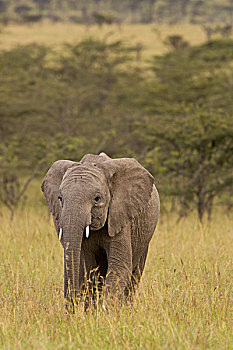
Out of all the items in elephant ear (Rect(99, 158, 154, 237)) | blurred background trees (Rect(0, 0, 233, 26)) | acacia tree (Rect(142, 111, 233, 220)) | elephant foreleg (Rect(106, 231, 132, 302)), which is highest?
blurred background trees (Rect(0, 0, 233, 26))

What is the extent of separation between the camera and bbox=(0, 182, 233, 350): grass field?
11.6ft

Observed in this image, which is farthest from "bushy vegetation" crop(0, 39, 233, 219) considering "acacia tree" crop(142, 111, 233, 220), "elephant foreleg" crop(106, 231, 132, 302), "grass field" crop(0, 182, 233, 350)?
"elephant foreleg" crop(106, 231, 132, 302)

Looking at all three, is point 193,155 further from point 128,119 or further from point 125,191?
point 125,191

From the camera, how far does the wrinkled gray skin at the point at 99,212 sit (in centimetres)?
379

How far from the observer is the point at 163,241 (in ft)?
24.8

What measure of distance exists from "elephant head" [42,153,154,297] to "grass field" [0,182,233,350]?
14.4 inches

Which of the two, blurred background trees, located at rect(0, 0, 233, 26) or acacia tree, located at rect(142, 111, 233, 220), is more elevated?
blurred background trees, located at rect(0, 0, 233, 26)

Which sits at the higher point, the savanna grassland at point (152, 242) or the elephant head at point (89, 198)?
the elephant head at point (89, 198)

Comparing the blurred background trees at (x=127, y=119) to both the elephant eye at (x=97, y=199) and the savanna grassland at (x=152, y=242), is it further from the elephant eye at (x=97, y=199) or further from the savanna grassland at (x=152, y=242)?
the elephant eye at (x=97, y=199)

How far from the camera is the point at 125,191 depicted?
4301 millimetres

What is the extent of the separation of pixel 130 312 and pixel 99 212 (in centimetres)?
89

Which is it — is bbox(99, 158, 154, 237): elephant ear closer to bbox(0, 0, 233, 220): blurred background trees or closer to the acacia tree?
bbox(0, 0, 233, 220): blurred background trees

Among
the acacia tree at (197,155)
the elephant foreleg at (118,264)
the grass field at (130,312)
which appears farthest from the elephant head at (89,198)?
the acacia tree at (197,155)

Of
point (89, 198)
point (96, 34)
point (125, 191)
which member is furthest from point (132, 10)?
point (89, 198)
